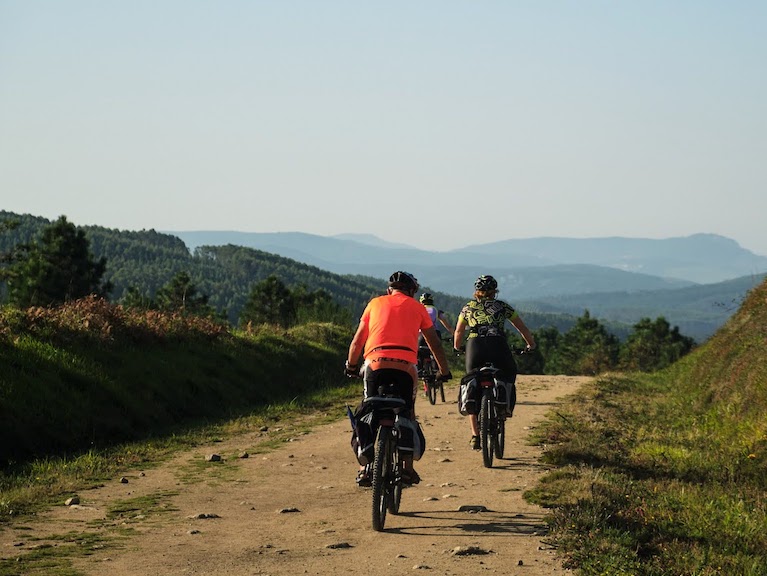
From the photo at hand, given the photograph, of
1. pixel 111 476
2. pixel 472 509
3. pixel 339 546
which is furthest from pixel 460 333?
pixel 339 546

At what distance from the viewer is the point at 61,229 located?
8544 cm

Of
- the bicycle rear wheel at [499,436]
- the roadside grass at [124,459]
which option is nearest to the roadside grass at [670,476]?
the bicycle rear wheel at [499,436]

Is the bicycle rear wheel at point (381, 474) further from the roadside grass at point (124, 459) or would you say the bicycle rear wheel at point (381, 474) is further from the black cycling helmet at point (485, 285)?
the black cycling helmet at point (485, 285)

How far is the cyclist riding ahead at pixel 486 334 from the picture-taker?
13.4 metres

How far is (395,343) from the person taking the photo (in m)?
9.72

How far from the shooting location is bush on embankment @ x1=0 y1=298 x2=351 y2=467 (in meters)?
15.0

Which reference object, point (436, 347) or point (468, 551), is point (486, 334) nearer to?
point (436, 347)

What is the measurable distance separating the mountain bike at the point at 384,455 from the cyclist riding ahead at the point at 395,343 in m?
0.11

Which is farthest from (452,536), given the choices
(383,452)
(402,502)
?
(402,502)

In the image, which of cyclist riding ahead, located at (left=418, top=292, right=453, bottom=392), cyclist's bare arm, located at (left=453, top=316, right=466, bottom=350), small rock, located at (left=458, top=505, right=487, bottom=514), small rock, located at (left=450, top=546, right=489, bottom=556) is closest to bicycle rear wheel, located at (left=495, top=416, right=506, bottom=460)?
cyclist's bare arm, located at (left=453, top=316, right=466, bottom=350)

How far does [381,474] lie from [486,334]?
4.66 metres

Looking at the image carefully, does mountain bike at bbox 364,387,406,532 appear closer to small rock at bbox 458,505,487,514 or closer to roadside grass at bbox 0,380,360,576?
small rock at bbox 458,505,487,514

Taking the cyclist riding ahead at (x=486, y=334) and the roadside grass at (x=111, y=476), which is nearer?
the roadside grass at (x=111, y=476)

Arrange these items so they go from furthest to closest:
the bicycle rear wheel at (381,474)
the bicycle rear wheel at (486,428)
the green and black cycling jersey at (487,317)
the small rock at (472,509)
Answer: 1. the green and black cycling jersey at (487,317)
2. the bicycle rear wheel at (486,428)
3. the small rock at (472,509)
4. the bicycle rear wheel at (381,474)
